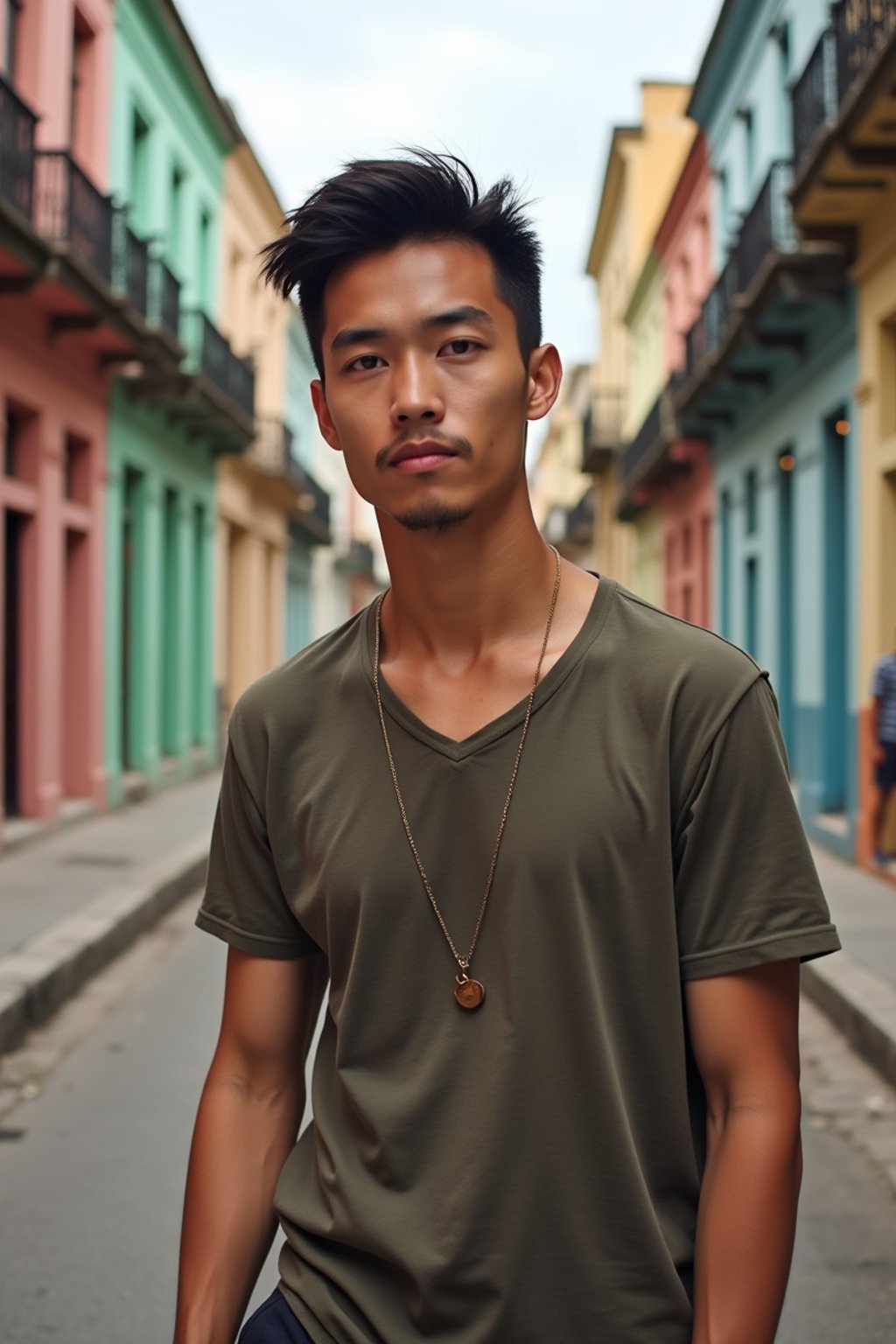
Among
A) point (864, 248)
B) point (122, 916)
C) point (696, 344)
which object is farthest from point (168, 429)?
point (122, 916)

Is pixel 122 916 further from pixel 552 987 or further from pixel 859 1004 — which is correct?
pixel 552 987

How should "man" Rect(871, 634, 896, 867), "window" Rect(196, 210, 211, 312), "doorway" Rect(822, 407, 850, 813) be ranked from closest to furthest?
"man" Rect(871, 634, 896, 867), "doorway" Rect(822, 407, 850, 813), "window" Rect(196, 210, 211, 312)

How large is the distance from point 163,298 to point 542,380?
17231 mm

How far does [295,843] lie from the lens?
1888 mm

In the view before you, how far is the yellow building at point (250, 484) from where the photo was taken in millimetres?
26125

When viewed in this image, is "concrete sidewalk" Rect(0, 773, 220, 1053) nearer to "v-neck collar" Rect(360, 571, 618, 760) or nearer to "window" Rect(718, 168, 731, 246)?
"v-neck collar" Rect(360, 571, 618, 760)

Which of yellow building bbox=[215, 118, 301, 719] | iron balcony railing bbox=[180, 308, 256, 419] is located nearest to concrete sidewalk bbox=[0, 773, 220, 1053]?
iron balcony railing bbox=[180, 308, 256, 419]

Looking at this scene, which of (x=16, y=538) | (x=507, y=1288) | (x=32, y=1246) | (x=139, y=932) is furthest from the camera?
(x=16, y=538)

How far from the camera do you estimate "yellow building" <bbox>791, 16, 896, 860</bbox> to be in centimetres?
1134

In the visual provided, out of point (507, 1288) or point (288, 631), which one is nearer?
point (507, 1288)

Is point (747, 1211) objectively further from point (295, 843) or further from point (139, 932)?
point (139, 932)

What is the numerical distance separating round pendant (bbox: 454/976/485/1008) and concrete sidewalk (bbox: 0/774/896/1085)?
5034mm

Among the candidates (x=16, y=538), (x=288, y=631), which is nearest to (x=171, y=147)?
(x=16, y=538)

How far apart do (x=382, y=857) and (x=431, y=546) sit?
0.35m
